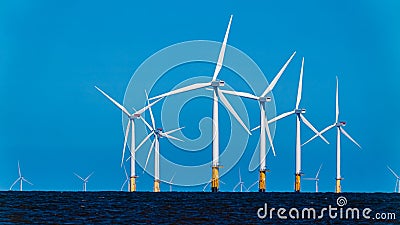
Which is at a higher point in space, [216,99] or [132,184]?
[216,99]

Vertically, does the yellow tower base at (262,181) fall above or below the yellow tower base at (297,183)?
below

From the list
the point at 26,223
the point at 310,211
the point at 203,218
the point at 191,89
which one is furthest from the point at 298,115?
the point at 26,223

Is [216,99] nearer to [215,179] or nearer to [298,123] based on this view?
[215,179]

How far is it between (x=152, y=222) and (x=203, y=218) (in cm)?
652

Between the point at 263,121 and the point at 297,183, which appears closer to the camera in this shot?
the point at 263,121

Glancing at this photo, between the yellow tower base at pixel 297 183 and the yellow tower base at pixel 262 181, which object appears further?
the yellow tower base at pixel 297 183

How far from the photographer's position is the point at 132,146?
15462 cm

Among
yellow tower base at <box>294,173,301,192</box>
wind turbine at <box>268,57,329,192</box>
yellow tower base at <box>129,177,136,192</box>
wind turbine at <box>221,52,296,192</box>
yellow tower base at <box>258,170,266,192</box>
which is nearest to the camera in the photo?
wind turbine at <box>221,52,296,192</box>

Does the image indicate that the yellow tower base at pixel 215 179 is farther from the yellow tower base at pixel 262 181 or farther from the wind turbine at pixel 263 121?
the yellow tower base at pixel 262 181

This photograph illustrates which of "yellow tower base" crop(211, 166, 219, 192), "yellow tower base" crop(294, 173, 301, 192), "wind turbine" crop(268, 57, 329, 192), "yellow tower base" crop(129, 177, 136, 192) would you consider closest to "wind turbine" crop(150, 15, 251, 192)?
"yellow tower base" crop(211, 166, 219, 192)

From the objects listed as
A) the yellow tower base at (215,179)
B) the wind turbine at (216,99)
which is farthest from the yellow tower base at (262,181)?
the wind turbine at (216,99)

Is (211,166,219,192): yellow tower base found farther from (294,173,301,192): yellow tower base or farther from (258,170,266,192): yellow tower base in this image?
(294,173,301,192): yellow tower base

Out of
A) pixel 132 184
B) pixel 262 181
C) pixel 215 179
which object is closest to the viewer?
pixel 215 179

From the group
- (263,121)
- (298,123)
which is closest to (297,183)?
(298,123)
